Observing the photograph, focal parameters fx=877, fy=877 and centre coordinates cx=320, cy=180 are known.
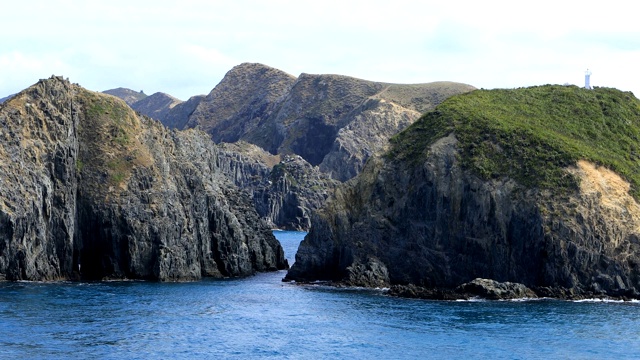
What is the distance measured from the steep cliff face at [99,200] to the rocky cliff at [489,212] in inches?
633

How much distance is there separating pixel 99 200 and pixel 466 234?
5030cm

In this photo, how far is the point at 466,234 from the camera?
118250mm

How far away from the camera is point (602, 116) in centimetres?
14475

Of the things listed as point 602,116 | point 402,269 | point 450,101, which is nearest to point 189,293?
point 402,269

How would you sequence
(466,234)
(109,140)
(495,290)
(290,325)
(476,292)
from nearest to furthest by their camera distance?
(290,325)
(495,290)
(476,292)
(466,234)
(109,140)

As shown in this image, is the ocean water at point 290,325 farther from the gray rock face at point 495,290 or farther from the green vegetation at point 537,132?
the green vegetation at point 537,132

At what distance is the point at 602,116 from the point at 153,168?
73348mm

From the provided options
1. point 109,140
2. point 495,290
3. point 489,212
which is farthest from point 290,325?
point 109,140

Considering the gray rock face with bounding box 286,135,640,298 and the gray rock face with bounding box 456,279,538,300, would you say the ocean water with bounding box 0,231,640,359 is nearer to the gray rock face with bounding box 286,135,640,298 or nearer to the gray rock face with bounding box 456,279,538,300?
the gray rock face with bounding box 456,279,538,300

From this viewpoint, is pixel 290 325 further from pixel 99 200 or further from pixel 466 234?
pixel 99 200

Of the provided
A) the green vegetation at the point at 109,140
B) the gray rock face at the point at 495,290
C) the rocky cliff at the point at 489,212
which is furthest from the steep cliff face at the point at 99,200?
the gray rock face at the point at 495,290

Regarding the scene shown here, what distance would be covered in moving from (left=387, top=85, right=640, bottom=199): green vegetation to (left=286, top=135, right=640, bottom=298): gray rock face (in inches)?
101

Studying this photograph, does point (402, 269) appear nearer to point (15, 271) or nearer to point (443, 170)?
point (443, 170)

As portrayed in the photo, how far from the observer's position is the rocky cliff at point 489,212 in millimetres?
112812
